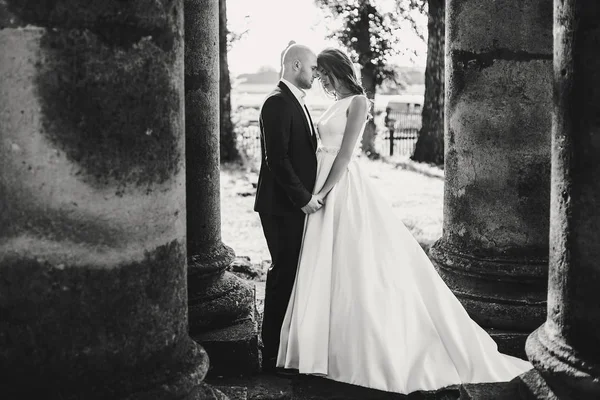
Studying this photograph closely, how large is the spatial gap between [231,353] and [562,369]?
93.0 inches

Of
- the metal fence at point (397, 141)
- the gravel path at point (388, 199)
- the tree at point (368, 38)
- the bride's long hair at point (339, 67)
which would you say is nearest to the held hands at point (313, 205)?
the bride's long hair at point (339, 67)

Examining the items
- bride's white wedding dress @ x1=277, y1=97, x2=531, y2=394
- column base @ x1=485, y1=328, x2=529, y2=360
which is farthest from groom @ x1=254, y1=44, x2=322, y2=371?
column base @ x1=485, y1=328, x2=529, y2=360

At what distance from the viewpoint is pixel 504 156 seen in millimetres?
5148

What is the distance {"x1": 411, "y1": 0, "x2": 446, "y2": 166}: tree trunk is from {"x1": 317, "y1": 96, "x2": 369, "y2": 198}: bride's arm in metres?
19.2

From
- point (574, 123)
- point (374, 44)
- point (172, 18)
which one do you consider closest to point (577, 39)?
point (574, 123)

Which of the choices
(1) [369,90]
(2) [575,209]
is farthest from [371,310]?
(1) [369,90]

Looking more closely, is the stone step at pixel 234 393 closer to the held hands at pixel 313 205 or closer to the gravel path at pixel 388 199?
the held hands at pixel 313 205

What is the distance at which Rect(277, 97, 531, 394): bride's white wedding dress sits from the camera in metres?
4.59

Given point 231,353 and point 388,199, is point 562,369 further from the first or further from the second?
point 388,199

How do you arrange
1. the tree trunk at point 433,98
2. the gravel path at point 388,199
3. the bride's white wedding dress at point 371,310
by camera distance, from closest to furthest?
the bride's white wedding dress at point 371,310
the gravel path at point 388,199
the tree trunk at point 433,98

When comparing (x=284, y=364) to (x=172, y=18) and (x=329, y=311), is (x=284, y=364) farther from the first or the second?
(x=172, y=18)

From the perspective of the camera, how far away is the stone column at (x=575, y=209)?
2.98m

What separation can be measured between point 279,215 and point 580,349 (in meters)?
2.36

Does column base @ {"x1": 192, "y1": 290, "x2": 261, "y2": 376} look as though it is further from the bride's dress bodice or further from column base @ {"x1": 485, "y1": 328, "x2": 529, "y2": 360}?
column base @ {"x1": 485, "y1": 328, "x2": 529, "y2": 360}
